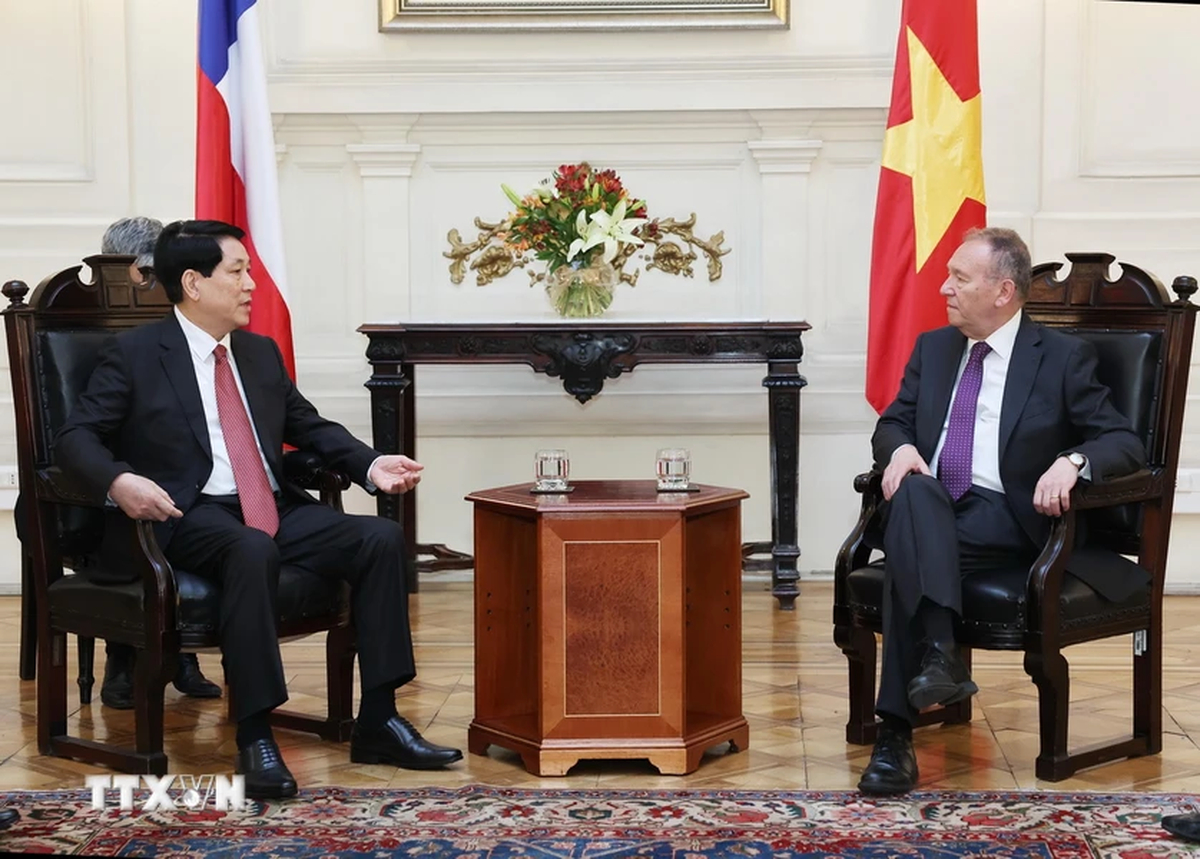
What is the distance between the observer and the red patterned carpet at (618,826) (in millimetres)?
3002

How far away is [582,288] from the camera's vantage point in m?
5.60

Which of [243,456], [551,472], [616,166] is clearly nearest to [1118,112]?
[616,166]

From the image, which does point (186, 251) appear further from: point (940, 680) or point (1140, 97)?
point (1140, 97)

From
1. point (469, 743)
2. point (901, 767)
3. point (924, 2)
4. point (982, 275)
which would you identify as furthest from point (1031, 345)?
point (924, 2)

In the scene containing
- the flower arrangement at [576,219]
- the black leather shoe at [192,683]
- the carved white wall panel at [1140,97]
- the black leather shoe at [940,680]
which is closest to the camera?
the black leather shoe at [940,680]

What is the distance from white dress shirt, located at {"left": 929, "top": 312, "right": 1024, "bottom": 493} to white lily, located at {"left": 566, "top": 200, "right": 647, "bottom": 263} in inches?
72.2

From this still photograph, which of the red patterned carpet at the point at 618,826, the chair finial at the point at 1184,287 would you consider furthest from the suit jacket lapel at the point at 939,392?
the red patterned carpet at the point at 618,826

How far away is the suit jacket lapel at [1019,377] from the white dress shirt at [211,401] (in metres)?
1.81

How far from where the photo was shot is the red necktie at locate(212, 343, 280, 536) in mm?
3768

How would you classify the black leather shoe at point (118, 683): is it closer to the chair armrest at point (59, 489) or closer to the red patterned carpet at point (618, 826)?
the chair armrest at point (59, 489)

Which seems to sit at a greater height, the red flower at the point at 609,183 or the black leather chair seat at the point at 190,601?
the red flower at the point at 609,183

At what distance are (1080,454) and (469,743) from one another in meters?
1.59

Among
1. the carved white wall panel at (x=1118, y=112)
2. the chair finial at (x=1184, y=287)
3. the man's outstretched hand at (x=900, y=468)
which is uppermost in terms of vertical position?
the carved white wall panel at (x=1118, y=112)

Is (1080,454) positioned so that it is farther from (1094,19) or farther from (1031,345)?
(1094,19)
